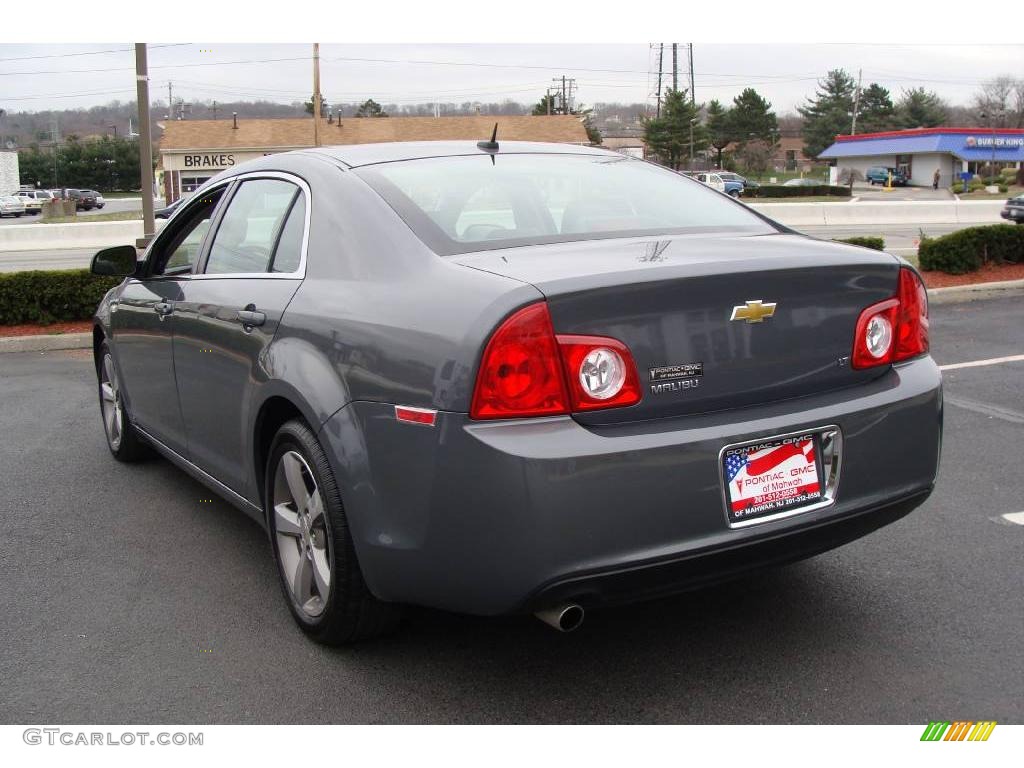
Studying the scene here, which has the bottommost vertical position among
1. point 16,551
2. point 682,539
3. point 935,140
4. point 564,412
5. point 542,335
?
point 16,551

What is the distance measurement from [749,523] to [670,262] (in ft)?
2.56

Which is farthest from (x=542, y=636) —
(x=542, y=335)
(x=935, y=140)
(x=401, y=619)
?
(x=935, y=140)

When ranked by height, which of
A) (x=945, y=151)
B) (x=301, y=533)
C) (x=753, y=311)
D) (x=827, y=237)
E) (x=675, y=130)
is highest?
(x=675, y=130)

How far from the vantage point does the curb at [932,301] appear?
10586 millimetres

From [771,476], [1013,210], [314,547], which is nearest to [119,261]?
[314,547]

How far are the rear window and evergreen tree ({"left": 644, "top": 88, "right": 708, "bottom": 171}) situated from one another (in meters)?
87.1

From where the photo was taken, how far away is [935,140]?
3132 inches

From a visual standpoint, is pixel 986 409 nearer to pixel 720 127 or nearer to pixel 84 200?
pixel 84 200

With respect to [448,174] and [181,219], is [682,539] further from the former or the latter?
[181,219]

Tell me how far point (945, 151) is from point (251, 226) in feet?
274

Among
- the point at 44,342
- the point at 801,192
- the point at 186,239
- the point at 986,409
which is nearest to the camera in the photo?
the point at 186,239

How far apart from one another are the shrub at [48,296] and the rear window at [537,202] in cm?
823

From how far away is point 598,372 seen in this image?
9.39ft

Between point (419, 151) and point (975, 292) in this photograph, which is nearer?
point (419, 151)
